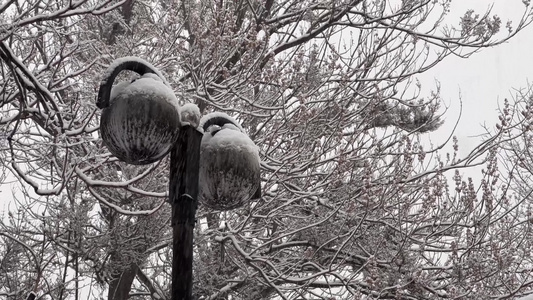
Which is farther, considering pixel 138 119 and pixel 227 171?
pixel 227 171

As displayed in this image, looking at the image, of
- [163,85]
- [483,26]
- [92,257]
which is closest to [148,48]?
[92,257]

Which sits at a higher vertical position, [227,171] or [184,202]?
[227,171]

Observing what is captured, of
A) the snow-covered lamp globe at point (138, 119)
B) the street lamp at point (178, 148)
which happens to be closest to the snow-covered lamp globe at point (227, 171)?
the street lamp at point (178, 148)

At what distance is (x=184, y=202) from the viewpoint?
280 cm

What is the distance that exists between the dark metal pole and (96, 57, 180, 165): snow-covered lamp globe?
0.30ft

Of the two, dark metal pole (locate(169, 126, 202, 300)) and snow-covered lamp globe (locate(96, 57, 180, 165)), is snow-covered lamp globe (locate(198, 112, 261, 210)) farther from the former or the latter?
snow-covered lamp globe (locate(96, 57, 180, 165))

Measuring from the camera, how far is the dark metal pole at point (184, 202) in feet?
8.91

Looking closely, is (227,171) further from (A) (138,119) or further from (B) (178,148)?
(A) (138,119)

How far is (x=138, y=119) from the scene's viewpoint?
8.95 feet

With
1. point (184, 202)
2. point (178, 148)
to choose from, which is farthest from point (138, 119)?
point (184, 202)

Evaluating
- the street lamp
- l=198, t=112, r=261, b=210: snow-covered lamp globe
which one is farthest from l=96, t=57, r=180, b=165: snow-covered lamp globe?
l=198, t=112, r=261, b=210: snow-covered lamp globe

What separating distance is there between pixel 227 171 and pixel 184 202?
0.95 ft

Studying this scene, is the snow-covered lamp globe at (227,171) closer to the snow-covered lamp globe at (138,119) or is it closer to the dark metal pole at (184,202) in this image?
the dark metal pole at (184,202)

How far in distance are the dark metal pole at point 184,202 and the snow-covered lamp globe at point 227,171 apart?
0.09 metres
